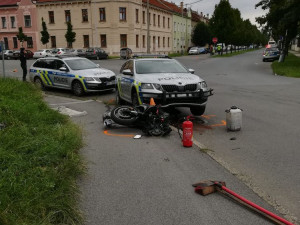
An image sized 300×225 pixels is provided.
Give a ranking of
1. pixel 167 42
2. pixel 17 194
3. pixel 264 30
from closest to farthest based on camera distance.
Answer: pixel 17 194
pixel 264 30
pixel 167 42

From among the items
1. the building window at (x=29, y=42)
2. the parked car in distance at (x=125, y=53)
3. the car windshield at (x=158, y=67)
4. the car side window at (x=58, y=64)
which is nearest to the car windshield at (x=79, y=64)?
the car side window at (x=58, y=64)

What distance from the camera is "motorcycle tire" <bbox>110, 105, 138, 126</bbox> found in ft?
25.9

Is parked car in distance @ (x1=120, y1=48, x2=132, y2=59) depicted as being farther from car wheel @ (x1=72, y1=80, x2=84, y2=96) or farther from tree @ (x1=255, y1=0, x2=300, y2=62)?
car wheel @ (x1=72, y1=80, x2=84, y2=96)

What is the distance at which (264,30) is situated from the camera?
32156 mm

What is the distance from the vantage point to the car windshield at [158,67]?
9.73 metres

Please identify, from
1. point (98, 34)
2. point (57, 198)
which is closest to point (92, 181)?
point (57, 198)

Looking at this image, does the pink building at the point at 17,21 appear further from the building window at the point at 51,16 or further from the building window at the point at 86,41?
the building window at the point at 86,41

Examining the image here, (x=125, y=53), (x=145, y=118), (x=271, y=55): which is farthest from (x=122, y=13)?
(x=145, y=118)

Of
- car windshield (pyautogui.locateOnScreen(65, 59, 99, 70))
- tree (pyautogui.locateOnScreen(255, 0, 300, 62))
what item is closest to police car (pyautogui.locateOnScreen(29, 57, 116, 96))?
car windshield (pyautogui.locateOnScreen(65, 59, 99, 70))

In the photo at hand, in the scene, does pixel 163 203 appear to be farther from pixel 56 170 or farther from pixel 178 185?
pixel 56 170

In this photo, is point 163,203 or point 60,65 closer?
point 163,203

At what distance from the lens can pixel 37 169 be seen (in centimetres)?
443

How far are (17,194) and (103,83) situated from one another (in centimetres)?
1038

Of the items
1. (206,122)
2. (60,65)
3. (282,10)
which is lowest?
(206,122)
